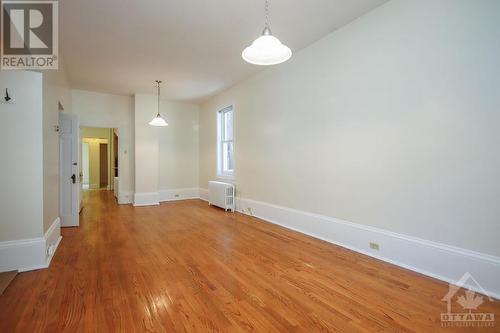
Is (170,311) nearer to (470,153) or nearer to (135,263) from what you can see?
(135,263)

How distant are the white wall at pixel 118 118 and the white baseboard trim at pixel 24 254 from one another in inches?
178

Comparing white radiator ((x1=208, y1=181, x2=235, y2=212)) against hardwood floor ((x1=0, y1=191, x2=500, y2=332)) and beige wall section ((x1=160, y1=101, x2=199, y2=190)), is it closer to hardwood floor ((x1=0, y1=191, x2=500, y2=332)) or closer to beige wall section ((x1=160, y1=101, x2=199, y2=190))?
beige wall section ((x1=160, y1=101, x2=199, y2=190))

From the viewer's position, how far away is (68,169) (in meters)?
4.69

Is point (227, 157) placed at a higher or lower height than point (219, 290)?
higher

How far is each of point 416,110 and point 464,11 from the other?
3.16 ft

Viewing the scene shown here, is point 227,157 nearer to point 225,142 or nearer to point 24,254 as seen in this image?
point 225,142

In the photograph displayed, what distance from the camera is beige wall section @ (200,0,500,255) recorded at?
2320mm

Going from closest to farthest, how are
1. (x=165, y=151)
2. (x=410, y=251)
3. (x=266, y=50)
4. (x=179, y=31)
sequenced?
(x=266, y=50) < (x=410, y=251) < (x=179, y=31) < (x=165, y=151)

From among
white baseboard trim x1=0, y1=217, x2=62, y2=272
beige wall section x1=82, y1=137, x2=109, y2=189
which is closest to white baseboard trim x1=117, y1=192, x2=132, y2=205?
white baseboard trim x1=0, y1=217, x2=62, y2=272

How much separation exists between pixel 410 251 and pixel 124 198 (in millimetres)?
7128

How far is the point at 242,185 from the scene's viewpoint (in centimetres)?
600

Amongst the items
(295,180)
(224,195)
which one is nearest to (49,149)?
(224,195)

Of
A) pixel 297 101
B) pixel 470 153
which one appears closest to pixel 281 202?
pixel 297 101

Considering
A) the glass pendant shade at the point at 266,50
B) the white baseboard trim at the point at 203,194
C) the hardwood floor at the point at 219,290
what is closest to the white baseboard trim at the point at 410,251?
the hardwood floor at the point at 219,290
